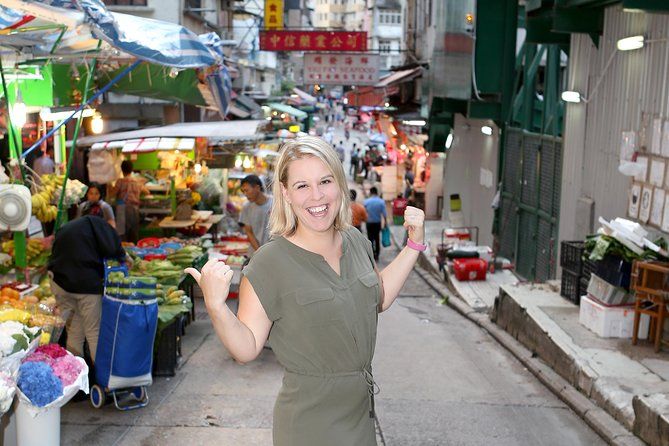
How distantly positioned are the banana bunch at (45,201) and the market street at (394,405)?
7.40ft

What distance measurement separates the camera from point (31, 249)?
9789mm

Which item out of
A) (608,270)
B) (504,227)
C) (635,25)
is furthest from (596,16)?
(504,227)

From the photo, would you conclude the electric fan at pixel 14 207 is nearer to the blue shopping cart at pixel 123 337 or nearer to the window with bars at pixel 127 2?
the blue shopping cart at pixel 123 337

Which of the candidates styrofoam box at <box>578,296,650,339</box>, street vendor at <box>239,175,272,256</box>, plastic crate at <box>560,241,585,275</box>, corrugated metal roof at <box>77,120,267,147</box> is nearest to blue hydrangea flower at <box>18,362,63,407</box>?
street vendor at <box>239,175,272,256</box>

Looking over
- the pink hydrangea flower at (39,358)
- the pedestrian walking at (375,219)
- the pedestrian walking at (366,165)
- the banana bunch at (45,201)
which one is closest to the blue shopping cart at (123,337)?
Answer: the pink hydrangea flower at (39,358)

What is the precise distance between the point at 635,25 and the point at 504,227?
24.9 feet

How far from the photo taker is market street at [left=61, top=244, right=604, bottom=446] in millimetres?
7059

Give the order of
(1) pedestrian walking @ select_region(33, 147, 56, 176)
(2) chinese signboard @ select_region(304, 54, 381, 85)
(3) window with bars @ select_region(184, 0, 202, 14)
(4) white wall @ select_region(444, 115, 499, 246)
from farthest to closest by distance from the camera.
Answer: (2) chinese signboard @ select_region(304, 54, 381, 85) < (3) window with bars @ select_region(184, 0, 202, 14) < (4) white wall @ select_region(444, 115, 499, 246) < (1) pedestrian walking @ select_region(33, 147, 56, 176)

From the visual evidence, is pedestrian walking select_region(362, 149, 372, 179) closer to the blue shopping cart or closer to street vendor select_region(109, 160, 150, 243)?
street vendor select_region(109, 160, 150, 243)

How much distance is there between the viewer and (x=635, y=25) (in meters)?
10.6

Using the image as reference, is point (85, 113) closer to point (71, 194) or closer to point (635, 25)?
point (71, 194)

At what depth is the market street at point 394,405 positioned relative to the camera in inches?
278

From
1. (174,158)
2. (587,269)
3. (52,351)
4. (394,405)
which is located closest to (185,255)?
(394,405)

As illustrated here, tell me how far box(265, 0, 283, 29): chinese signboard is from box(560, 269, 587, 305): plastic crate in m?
24.1
